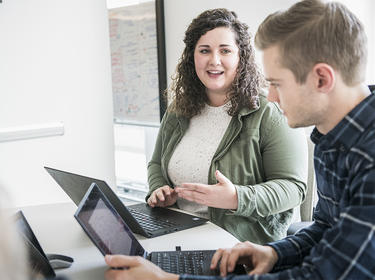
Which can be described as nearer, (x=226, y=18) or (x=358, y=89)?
(x=358, y=89)

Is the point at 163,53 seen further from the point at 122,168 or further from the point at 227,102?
the point at 227,102

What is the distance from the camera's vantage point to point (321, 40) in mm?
1057

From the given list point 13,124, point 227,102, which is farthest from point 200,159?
point 13,124

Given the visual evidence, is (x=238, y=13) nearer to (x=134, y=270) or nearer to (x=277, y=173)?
(x=277, y=173)

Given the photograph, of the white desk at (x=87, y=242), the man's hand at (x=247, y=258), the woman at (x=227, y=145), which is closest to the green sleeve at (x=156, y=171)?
the woman at (x=227, y=145)

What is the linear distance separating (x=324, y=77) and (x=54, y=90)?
2168 millimetres

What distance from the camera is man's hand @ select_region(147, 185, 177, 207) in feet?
6.03

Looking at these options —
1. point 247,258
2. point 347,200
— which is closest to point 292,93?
point 347,200

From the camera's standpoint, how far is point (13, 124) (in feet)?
8.95

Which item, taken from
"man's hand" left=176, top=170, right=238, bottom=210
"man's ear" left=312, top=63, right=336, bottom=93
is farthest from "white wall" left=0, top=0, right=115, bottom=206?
"man's ear" left=312, top=63, right=336, bottom=93

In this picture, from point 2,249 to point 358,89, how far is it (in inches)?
32.9

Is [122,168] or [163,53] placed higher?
[163,53]

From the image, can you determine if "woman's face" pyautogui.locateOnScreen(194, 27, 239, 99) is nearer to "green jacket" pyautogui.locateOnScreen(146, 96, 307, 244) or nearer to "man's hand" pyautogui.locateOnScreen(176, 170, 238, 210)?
"green jacket" pyautogui.locateOnScreen(146, 96, 307, 244)

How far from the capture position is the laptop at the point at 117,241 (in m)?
1.17
